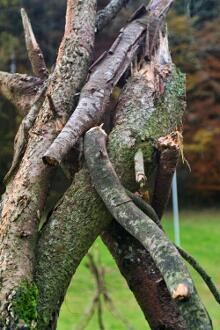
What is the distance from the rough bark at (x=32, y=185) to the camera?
192 cm

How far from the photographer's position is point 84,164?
2.19 meters

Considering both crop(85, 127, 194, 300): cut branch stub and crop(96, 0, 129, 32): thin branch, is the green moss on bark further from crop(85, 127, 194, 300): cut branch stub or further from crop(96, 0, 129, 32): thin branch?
crop(96, 0, 129, 32): thin branch

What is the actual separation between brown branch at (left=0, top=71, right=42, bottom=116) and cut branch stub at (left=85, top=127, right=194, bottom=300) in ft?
1.86

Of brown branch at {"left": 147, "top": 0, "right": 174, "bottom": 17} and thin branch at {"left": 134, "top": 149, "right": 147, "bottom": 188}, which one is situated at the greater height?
brown branch at {"left": 147, "top": 0, "right": 174, "bottom": 17}

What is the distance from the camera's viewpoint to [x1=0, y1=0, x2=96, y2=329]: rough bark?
1921mm

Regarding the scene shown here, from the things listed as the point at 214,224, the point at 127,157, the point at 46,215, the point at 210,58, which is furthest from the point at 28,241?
the point at 210,58

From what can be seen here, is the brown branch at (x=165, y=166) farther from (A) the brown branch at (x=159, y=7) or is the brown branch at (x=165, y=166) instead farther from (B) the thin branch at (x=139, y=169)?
(A) the brown branch at (x=159, y=7)

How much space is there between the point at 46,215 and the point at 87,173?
17cm

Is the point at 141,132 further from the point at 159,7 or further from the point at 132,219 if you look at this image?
the point at 159,7

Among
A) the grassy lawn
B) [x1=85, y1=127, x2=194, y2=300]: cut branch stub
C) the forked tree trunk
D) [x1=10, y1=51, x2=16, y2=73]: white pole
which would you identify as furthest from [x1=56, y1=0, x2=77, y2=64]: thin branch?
[x1=10, y1=51, x2=16, y2=73]: white pole

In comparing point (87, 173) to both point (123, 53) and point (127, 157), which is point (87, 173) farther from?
point (123, 53)

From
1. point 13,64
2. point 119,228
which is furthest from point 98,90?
point 13,64

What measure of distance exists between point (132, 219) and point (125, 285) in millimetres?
6548

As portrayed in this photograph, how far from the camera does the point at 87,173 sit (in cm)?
215
